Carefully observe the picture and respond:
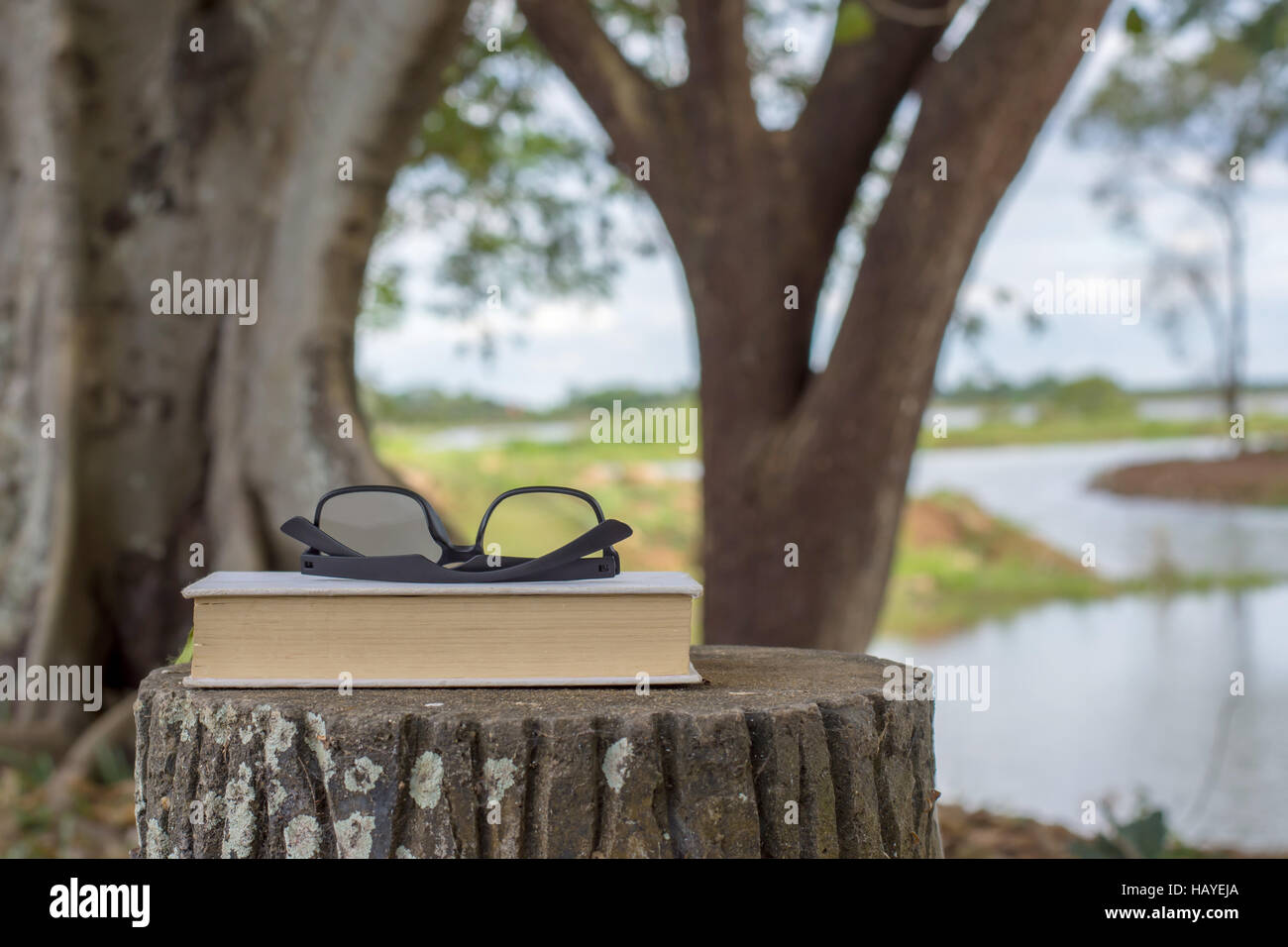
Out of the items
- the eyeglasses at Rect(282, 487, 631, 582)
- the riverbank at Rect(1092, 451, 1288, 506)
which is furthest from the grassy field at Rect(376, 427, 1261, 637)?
the eyeglasses at Rect(282, 487, 631, 582)

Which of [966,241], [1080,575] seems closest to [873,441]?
[966,241]

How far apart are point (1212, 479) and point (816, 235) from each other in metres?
7.69

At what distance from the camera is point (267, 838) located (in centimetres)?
103

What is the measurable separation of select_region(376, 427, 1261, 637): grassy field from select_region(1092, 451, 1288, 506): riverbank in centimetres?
115

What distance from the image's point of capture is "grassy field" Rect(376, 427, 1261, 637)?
7.14 metres

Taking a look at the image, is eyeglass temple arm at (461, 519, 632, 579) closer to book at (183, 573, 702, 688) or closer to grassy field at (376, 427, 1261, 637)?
book at (183, 573, 702, 688)

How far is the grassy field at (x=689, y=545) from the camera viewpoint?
7145 millimetres

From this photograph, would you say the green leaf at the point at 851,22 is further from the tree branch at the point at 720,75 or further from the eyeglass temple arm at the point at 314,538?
the eyeglass temple arm at the point at 314,538

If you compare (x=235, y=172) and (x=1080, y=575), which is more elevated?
(x=235, y=172)

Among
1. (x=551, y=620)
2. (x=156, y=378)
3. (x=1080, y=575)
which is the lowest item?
(x=1080, y=575)

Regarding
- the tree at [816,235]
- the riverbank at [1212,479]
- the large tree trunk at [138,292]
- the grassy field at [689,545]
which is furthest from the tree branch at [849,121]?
the riverbank at [1212,479]
